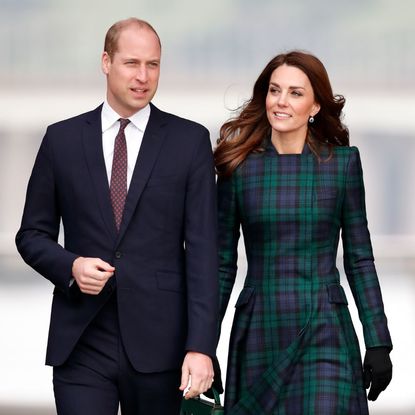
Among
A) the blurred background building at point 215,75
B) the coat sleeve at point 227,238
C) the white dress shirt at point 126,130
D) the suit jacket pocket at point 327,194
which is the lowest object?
the coat sleeve at point 227,238

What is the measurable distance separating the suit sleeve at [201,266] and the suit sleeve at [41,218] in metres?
0.35

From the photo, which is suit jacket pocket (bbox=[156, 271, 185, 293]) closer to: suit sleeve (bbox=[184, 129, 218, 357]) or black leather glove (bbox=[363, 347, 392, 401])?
suit sleeve (bbox=[184, 129, 218, 357])

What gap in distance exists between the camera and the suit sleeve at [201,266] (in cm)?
462

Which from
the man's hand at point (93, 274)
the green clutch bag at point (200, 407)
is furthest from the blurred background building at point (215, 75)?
the man's hand at point (93, 274)

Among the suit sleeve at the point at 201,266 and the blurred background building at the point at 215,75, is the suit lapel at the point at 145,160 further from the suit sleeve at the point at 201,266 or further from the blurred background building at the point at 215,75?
the blurred background building at the point at 215,75

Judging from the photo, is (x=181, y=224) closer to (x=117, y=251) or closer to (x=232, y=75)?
(x=117, y=251)

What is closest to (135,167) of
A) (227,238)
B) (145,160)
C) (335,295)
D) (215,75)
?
(145,160)

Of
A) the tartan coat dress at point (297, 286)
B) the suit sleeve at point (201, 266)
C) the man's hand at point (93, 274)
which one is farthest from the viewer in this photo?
the tartan coat dress at point (297, 286)

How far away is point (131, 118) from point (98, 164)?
0.17 meters

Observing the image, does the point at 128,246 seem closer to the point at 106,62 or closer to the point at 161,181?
the point at 161,181

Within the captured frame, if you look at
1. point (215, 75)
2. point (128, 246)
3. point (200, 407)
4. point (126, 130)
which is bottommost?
point (200, 407)

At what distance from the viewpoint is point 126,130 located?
476 centimetres

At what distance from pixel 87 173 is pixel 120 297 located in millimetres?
351

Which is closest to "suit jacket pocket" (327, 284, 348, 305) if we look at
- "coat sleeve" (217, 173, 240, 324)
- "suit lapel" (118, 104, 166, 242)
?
"coat sleeve" (217, 173, 240, 324)
